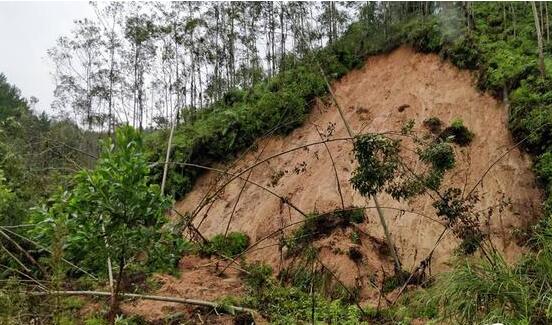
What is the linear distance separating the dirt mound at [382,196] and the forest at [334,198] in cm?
5

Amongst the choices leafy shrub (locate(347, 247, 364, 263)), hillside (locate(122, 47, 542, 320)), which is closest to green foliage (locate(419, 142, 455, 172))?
hillside (locate(122, 47, 542, 320))

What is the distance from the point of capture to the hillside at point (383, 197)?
10.5m

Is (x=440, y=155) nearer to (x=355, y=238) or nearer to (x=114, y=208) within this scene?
(x=114, y=208)

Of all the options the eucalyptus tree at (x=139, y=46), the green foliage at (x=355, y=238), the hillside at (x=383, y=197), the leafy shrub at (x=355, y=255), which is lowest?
the leafy shrub at (x=355, y=255)

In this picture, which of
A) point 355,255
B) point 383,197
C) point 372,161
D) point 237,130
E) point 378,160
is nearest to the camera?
point 372,161

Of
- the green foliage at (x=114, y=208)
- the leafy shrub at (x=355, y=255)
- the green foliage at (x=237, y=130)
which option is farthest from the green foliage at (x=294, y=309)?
the green foliage at (x=237, y=130)

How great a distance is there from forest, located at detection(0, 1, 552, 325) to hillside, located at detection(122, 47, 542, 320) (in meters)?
0.05

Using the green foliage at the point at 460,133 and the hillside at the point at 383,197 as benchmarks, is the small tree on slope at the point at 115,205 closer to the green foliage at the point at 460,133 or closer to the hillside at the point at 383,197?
the hillside at the point at 383,197

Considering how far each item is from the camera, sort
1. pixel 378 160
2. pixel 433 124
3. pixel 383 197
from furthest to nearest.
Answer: pixel 433 124 → pixel 383 197 → pixel 378 160

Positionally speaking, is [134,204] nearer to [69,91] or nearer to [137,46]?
[137,46]

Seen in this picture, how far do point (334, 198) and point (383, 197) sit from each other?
48.2 inches

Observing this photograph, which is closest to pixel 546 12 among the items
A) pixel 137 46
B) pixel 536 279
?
pixel 536 279

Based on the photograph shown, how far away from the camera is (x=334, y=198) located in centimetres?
1290

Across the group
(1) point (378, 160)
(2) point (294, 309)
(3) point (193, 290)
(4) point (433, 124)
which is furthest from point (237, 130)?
(1) point (378, 160)
